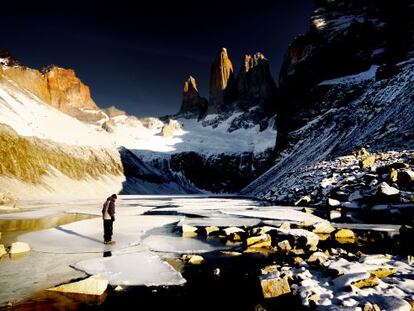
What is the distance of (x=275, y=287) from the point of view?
35.1ft

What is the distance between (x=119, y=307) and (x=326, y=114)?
10374cm

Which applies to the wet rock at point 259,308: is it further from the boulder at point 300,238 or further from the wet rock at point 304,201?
the wet rock at point 304,201

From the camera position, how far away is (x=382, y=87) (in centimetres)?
8625

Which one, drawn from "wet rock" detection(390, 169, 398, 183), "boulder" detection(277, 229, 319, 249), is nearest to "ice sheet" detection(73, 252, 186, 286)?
"boulder" detection(277, 229, 319, 249)

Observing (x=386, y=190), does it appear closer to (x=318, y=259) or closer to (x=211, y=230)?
(x=211, y=230)

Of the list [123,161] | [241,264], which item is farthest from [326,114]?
[241,264]

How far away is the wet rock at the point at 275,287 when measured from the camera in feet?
34.7

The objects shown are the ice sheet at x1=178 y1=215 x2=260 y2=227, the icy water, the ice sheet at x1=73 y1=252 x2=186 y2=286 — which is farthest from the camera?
the ice sheet at x1=178 y1=215 x2=260 y2=227

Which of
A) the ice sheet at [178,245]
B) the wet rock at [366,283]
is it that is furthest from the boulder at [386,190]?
the wet rock at [366,283]

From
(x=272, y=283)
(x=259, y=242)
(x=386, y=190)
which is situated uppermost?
(x=386, y=190)

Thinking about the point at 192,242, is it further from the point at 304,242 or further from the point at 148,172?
the point at 148,172

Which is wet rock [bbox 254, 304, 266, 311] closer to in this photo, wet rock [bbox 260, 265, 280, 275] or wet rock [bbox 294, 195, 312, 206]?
wet rock [bbox 260, 265, 280, 275]

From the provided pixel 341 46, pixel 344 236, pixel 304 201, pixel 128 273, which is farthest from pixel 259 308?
pixel 341 46

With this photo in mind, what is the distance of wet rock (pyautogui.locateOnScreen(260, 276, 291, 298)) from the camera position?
10.6m
